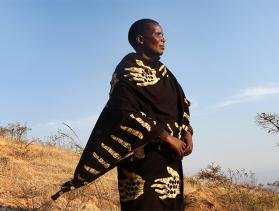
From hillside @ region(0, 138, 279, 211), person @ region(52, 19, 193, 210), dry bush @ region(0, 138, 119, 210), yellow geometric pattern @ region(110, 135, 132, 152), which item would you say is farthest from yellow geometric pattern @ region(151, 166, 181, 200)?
hillside @ region(0, 138, 279, 211)

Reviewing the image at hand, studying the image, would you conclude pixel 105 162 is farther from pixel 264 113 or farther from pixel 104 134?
pixel 264 113

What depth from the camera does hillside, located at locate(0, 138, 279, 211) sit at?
21.4ft

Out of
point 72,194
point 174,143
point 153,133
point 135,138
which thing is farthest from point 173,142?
point 72,194

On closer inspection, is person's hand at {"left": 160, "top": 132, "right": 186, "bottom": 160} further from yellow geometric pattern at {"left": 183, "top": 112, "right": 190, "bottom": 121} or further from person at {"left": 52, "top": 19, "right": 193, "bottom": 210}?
yellow geometric pattern at {"left": 183, "top": 112, "right": 190, "bottom": 121}

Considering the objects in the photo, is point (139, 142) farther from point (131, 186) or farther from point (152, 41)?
point (152, 41)

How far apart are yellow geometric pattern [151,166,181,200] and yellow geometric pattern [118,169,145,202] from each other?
0.31ft

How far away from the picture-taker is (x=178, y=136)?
3.59 meters

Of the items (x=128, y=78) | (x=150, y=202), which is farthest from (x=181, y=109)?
(x=150, y=202)

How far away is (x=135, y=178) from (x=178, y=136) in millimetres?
464

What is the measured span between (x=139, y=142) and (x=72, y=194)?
3.94 metres

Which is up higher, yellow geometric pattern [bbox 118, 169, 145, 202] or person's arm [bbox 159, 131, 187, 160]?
person's arm [bbox 159, 131, 187, 160]

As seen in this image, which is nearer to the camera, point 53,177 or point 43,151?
point 53,177

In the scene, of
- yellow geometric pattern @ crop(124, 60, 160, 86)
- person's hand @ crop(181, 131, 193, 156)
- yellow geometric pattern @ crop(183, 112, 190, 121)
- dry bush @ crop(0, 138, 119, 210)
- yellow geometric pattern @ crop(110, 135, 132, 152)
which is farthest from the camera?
dry bush @ crop(0, 138, 119, 210)

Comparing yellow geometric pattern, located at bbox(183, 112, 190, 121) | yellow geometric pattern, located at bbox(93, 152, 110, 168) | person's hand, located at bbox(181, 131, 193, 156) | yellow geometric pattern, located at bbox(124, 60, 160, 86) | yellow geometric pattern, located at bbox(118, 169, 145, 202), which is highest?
yellow geometric pattern, located at bbox(124, 60, 160, 86)
